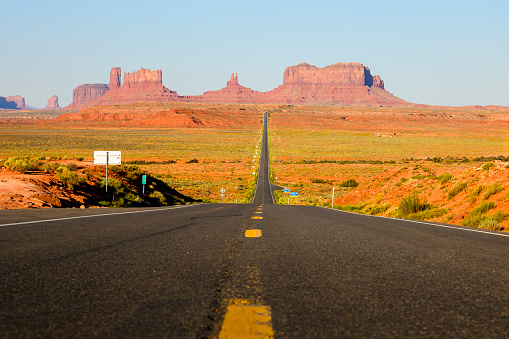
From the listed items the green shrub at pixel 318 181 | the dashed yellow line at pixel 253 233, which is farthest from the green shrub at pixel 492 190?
the green shrub at pixel 318 181

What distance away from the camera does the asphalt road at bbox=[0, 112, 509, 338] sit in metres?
3.21

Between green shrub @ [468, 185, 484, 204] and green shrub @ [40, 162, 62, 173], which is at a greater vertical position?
green shrub @ [468, 185, 484, 204]

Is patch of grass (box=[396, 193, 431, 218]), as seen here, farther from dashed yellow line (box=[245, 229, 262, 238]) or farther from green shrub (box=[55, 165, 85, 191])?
green shrub (box=[55, 165, 85, 191])

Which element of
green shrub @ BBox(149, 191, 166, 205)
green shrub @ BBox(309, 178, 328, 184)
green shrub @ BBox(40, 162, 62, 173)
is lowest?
green shrub @ BBox(309, 178, 328, 184)

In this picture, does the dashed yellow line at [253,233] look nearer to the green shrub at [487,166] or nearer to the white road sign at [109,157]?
the green shrub at [487,166]

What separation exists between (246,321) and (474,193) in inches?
629

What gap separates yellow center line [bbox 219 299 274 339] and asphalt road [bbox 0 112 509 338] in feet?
0.17

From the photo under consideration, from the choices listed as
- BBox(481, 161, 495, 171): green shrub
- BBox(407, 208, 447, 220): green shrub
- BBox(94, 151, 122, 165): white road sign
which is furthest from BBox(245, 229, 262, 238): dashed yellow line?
BBox(94, 151, 122, 165): white road sign

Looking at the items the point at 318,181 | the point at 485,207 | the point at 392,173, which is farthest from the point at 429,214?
the point at 318,181

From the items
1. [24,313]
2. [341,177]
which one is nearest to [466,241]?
[24,313]

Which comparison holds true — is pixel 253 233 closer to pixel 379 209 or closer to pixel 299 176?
pixel 379 209

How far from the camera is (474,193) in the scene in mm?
16828

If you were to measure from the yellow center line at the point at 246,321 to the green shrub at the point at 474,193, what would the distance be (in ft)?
49.6

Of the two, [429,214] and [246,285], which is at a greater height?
[246,285]
